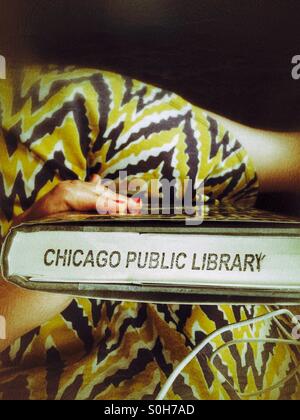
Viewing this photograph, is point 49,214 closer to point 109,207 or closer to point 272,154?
point 109,207

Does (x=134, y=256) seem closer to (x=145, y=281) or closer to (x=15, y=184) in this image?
(x=145, y=281)

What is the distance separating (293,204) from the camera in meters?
0.44

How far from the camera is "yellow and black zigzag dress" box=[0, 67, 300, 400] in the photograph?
1.38ft

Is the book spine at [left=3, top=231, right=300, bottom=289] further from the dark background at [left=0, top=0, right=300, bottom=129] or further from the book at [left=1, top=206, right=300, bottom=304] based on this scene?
the dark background at [left=0, top=0, right=300, bottom=129]

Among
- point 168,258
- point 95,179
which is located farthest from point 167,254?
point 95,179

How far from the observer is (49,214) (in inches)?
Result: 16.5

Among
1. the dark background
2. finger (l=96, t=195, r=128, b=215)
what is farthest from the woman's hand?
the dark background

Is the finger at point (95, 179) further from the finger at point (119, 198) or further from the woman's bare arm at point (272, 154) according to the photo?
the woman's bare arm at point (272, 154)

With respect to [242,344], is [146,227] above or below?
above

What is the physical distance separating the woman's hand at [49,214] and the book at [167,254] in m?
0.03

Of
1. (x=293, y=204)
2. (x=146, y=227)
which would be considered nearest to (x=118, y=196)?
(x=146, y=227)

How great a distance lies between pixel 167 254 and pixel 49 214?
0.39ft

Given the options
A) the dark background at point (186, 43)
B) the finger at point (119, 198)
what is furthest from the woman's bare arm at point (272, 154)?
the finger at point (119, 198)
